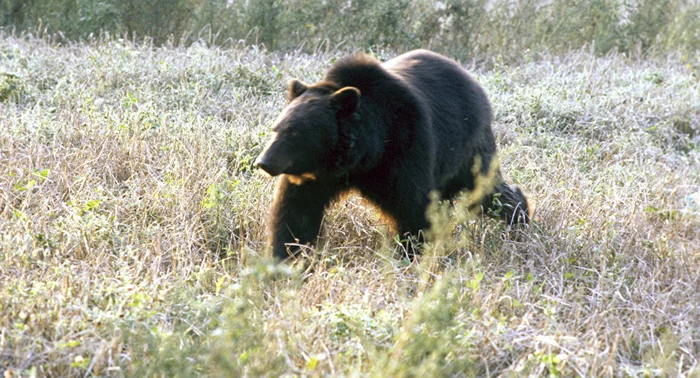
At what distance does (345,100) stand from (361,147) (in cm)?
28

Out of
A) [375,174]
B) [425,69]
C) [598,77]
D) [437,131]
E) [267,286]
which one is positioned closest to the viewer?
[267,286]

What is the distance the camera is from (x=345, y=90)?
4.23m

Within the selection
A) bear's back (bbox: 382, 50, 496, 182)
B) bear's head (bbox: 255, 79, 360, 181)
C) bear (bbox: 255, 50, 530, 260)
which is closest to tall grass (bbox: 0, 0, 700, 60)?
bear's back (bbox: 382, 50, 496, 182)

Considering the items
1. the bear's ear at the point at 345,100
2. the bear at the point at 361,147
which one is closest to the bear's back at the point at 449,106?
the bear at the point at 361,147

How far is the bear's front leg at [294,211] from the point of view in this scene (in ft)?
14.8

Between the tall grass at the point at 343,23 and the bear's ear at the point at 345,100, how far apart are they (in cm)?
576

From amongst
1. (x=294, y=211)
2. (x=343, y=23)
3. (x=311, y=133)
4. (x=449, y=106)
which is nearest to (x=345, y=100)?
(x=311, y=133)

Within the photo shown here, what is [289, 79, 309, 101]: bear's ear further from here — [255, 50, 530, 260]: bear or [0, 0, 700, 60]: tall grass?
[0, 0, 700, 60]: tall grass

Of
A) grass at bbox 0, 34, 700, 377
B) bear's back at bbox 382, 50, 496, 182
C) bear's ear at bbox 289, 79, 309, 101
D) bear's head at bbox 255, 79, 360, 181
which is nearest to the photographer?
grass at bbox 0, 34, 700, 377

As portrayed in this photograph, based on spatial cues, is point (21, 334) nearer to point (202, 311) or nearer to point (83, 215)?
point (202, 311)

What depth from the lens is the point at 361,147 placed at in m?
4.34

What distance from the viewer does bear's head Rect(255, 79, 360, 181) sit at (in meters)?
4.16

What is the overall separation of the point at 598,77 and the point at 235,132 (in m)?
5.07

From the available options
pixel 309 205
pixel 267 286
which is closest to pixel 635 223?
pixel 309 205
